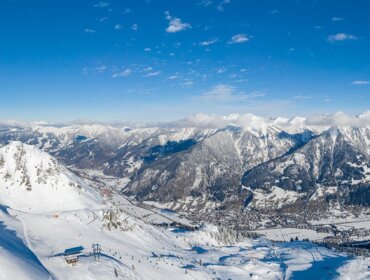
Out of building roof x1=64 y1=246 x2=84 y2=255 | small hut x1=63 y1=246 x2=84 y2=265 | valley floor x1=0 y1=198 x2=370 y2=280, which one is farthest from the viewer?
building roof x1=64 y1=246 x2=84 y2=255

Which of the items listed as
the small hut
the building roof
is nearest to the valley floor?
the small hut

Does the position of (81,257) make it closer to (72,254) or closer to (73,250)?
(72,254)

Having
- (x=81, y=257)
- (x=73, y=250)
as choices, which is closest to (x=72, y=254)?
(x=81, y=257)

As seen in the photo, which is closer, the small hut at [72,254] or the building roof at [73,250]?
the small hut at [72,254]

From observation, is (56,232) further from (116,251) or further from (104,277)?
(104,277)

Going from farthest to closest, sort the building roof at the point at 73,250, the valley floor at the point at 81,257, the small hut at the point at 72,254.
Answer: the building roof at the point at 73,250 < the small hut at the point at 72,254 < the valley floor at the point at 81,257

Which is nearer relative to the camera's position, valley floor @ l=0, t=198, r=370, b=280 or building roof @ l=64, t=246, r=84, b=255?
valley floor @ l=0, t=198, r=370, b=280

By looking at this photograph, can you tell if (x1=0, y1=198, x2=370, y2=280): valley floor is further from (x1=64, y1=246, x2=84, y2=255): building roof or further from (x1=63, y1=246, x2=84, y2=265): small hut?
(x1=64, y1=246, x2=84, y2=255): building roof

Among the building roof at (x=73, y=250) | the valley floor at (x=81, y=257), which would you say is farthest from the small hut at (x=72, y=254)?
the valley floor at (x=81, y=257)

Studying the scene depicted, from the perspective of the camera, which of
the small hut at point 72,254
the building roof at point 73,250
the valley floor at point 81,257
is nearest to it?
the valley floor at point 81,257

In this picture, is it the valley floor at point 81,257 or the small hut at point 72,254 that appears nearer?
the valley floor at point 81,257

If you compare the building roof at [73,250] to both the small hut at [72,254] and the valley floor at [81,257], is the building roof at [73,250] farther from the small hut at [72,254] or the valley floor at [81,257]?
the valley floor at [81,257]
